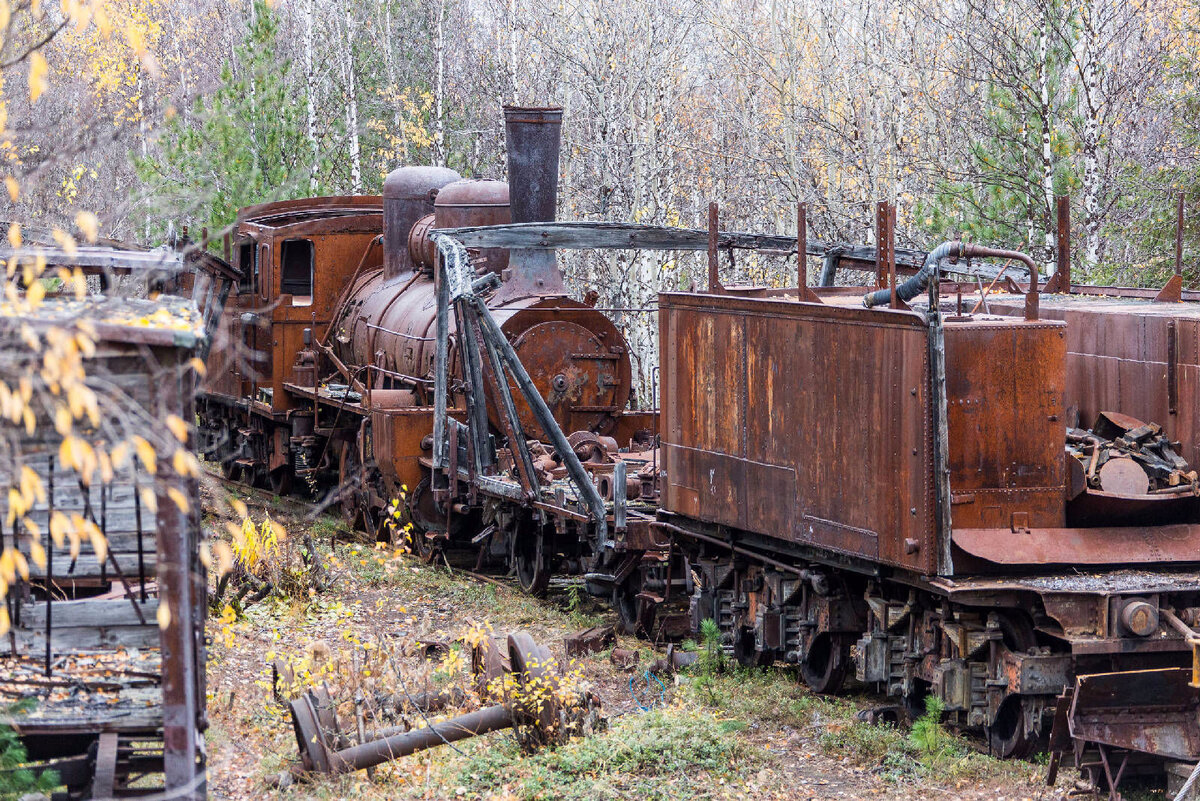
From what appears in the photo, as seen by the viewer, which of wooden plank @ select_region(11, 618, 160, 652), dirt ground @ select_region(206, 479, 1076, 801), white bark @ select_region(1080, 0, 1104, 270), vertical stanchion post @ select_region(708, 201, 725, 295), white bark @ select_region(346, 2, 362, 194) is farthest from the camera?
white bark @ select_region(346, 2, 362, 194)

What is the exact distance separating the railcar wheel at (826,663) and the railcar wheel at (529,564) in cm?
374

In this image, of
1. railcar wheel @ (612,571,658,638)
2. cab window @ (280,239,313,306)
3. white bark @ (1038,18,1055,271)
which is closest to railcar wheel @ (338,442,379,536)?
Answer: cab window @ (280,239,313,306)

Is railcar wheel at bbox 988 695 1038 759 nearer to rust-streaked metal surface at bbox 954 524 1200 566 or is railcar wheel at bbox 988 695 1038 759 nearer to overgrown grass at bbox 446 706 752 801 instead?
rust-streaked metal surface at bbox 954 524 1200 566

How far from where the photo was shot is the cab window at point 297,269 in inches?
770

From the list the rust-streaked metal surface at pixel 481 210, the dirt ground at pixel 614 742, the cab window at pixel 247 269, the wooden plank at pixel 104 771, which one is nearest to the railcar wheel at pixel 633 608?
the dirt ground at pixel 614 742

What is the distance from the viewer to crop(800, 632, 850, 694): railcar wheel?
991 cm

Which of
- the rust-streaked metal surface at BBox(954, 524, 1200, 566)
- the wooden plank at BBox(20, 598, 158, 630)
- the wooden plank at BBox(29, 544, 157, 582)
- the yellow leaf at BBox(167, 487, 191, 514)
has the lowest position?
the rust-streaked metal surface at BBox(954, 524, 1200, 566)

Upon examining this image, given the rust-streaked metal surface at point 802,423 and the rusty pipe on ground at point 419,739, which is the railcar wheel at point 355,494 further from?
the rusty pipe on ground at point 419,739

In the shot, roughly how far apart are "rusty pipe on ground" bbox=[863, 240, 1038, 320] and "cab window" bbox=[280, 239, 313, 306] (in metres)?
11.7

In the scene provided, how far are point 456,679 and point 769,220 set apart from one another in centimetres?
2324

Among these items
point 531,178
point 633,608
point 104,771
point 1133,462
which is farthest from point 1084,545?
point 531,178

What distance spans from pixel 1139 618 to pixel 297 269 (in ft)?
46.5

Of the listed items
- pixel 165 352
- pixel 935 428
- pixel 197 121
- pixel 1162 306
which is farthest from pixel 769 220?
pixel 165 352

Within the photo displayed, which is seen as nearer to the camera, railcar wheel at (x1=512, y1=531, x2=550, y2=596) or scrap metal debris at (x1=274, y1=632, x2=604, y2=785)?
scrap metal debris at (x1=274, y1=632, x2=604, y2=785)
